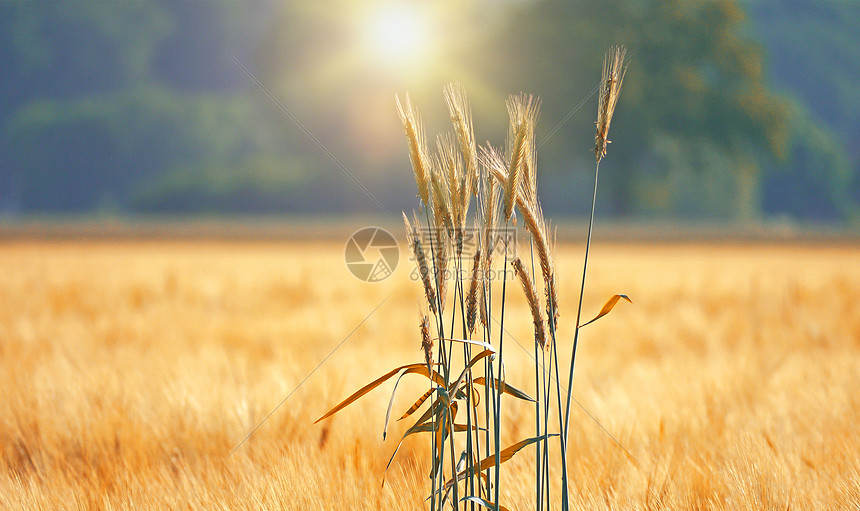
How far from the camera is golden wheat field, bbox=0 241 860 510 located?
166cm

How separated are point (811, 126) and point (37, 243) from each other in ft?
109

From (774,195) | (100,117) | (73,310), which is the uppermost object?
(100,117)

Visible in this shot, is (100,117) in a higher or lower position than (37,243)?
higher

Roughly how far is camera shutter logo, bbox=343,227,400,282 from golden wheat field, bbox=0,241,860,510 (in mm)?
1316

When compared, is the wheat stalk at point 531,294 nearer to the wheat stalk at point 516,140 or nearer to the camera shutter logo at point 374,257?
the wheat stalk at point 516,140

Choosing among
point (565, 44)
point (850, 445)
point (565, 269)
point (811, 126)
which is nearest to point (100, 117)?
point (565, 44)

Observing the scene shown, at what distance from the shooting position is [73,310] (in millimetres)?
4957

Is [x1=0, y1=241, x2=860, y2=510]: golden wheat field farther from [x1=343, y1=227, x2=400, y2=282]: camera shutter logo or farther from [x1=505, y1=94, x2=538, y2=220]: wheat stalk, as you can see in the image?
[x1=343, y1=227, x2=400, y2=282]: camera shutter logo

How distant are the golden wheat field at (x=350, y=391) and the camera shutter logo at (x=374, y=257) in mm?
1316

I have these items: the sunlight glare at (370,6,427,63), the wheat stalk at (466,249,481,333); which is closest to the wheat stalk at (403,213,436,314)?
the wheat stalk at (466,249,481,333)

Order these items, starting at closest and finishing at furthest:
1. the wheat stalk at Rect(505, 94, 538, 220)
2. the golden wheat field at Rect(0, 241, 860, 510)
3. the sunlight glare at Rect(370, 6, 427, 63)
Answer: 1. the wheat stalk at Rect(505, 94, 538, 220)
2. the golden wheat field at Rect(0, 241, 860, 510)
3. the sunlight glare at Rect(370, 6, 427, 63)

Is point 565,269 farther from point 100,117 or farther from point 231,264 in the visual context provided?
point 100,117

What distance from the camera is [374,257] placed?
885cm

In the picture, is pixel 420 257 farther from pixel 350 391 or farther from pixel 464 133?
pixel 350 391
